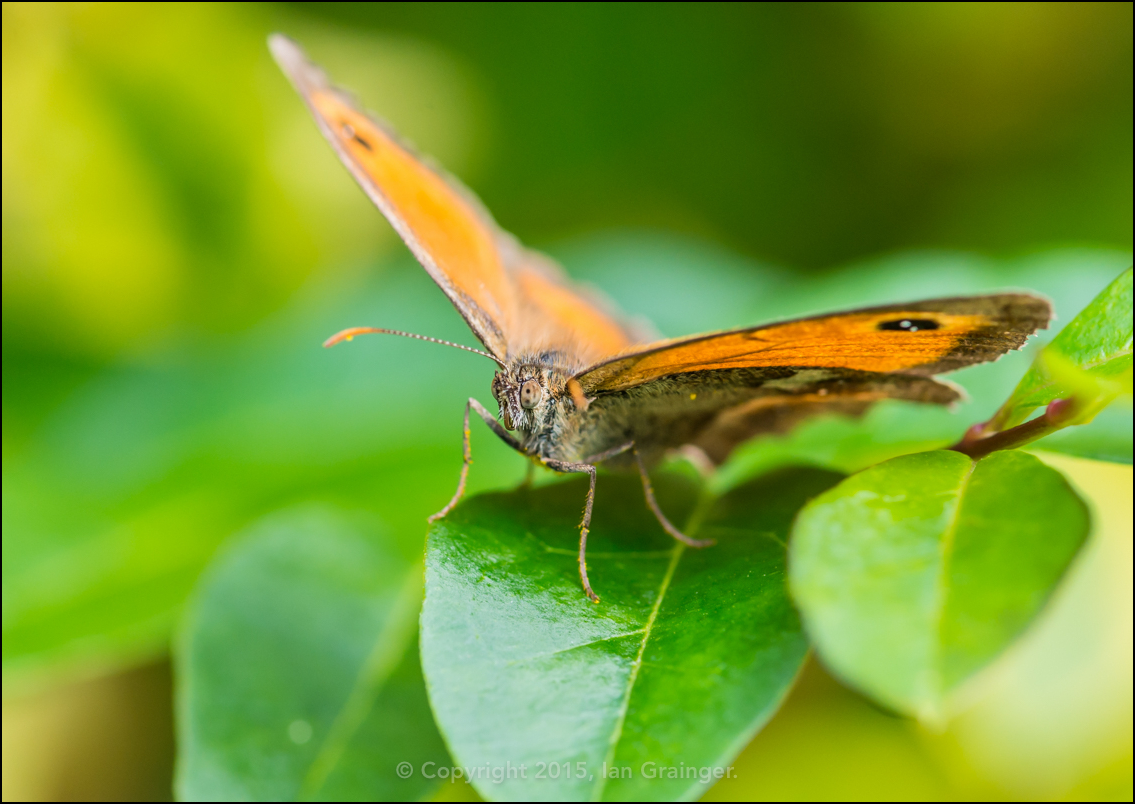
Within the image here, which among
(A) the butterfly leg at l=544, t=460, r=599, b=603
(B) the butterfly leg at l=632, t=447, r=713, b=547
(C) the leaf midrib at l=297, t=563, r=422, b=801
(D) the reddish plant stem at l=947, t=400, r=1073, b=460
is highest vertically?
(D) the reddish plant stem at l=947, t=400, r=1073, b=460

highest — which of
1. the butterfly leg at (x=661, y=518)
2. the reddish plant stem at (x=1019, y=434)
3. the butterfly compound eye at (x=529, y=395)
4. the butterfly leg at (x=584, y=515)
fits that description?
the reddish plant stem at (x=1019, y=434)

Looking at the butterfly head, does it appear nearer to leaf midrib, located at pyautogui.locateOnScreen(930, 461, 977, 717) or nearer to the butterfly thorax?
the butterfly thorax

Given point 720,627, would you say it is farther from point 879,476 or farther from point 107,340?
point 107,340

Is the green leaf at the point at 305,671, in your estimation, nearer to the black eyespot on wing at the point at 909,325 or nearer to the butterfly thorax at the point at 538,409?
the butterfly thorax at the point at 538,409

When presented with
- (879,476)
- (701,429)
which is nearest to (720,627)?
(879,476)

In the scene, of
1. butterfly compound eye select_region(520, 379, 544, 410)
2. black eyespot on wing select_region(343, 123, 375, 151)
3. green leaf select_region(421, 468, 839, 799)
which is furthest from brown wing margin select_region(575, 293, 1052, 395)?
black eyespot on wing select_region(343, 123, 375, 151)

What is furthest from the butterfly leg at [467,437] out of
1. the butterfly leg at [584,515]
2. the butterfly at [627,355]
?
the butterfly leg at [584,515]
